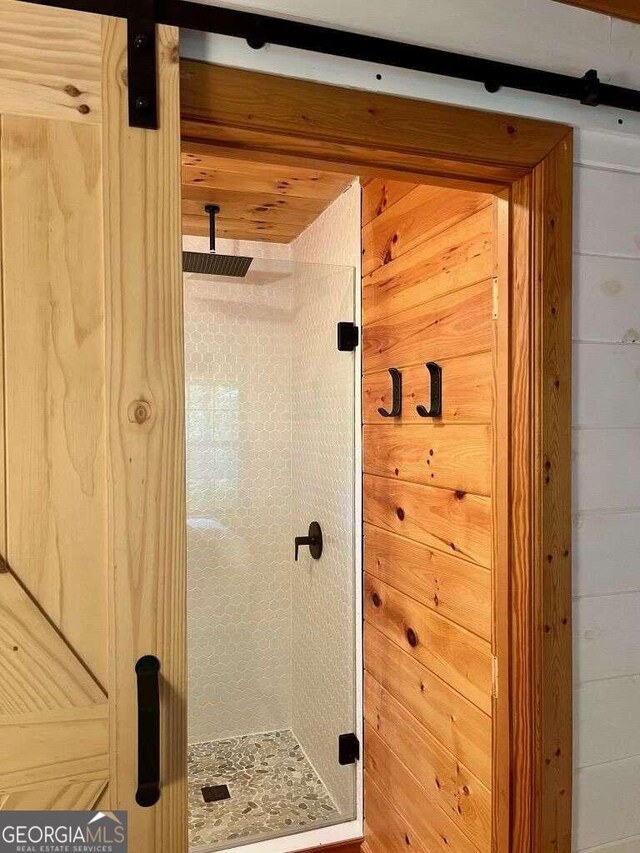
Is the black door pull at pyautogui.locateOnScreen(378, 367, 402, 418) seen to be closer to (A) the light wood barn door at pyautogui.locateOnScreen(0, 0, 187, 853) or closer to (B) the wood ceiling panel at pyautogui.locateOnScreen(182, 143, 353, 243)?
(B) the wood ceiling panel at pyautogui.locateOnScreen(182, 143, 353, 243)

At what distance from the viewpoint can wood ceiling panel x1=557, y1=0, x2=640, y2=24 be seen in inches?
45.2

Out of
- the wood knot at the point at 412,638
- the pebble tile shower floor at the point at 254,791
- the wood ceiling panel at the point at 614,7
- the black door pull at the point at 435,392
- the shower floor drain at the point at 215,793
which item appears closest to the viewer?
the wood ceiling panel at the point at 614,7

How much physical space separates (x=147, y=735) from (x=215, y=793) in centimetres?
145

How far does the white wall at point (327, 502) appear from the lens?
6.58 feet

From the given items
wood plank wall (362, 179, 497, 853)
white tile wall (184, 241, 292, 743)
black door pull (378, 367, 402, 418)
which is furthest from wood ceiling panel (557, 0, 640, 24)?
white tile wall (184, 241, 292, 743)

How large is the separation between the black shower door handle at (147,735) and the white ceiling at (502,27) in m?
1.04

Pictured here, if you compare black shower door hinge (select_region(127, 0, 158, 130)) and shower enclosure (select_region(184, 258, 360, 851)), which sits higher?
black shower door hinge (select_region(127, 0, 158, 130))

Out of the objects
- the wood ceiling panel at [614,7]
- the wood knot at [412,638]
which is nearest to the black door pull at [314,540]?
the wood knot at [412,638]

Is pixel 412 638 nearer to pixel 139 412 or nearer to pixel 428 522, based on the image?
pixel 428 522

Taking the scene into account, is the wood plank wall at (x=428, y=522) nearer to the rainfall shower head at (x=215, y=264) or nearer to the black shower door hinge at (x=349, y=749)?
the black shower door hinge at (x=349, y=749)

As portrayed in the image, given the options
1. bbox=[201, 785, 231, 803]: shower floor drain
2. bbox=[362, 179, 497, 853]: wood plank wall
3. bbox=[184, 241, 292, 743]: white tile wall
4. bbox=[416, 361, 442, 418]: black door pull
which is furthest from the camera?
bbox=[184, 241, 292, 743]: white tile wall

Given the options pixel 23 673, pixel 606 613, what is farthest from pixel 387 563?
pixel 23 673

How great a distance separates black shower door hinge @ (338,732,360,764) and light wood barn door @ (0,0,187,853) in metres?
1.24

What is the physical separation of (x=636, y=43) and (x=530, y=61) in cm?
26
